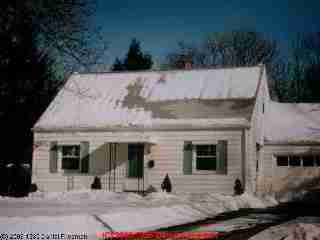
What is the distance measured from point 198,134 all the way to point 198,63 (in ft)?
90.5

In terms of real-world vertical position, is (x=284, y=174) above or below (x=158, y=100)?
below

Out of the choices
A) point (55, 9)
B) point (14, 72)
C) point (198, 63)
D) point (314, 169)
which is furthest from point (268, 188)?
point (198, 63)

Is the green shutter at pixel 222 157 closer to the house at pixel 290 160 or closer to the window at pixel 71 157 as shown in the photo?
the house at pixel 290 160

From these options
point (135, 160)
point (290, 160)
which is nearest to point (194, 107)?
point (135, 160)

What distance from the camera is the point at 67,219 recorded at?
36.7ft

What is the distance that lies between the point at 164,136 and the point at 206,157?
214 centimetres

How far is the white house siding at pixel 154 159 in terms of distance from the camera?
23.6 m

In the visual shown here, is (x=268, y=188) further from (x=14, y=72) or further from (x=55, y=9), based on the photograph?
(x=55, y=9)

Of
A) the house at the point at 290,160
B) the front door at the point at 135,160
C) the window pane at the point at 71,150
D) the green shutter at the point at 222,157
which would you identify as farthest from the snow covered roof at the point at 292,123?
the window pane at the point at 71,150

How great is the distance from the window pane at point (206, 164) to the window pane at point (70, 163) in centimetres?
575

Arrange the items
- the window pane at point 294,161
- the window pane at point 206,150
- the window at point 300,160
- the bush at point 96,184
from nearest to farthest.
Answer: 1. the window pane at point 206,150
2. the bush at point 96,184
3. the window at point 300,160
4. the window pane at point 294,161

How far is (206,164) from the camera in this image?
23969mm

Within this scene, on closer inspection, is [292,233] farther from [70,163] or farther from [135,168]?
[70,163]

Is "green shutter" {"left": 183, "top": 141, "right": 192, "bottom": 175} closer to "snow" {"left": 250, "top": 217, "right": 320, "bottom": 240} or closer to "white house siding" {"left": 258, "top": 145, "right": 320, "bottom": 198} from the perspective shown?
"white house siding" {"left": 258, "top": 145, "right": 320, "bottom": 198}
